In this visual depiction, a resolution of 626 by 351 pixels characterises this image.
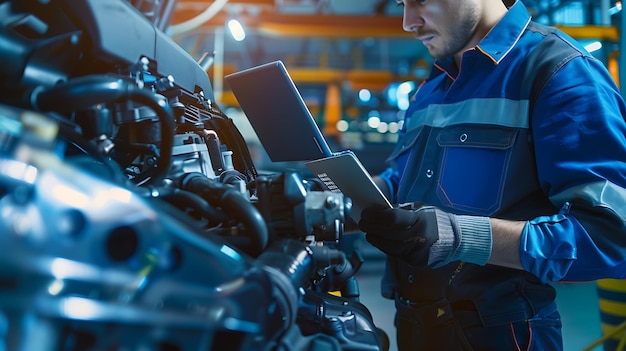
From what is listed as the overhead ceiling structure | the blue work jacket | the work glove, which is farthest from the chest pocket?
the overhead ceiling structure

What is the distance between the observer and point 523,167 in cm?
106

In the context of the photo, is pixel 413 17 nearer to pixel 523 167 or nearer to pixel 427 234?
pixel 523 167

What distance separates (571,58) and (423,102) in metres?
0.47

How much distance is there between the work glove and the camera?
0.88m

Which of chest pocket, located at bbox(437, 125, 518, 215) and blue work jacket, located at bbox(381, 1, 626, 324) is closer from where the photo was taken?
blue work jacket, located at bbox(381, 1, 626, 324)

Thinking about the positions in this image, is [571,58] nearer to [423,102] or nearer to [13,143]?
[423,102]

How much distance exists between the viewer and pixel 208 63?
4.12 feet

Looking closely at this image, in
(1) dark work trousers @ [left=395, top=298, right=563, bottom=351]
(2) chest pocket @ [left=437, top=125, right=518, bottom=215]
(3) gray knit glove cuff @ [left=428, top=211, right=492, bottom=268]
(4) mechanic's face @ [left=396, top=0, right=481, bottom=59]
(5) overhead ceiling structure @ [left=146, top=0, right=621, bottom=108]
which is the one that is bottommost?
(1) dark work trousers @ [left=395, top=298, right=563, bottom=351]

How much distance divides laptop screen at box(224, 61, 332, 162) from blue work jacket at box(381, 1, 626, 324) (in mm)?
422

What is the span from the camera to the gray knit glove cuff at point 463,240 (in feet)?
2.99

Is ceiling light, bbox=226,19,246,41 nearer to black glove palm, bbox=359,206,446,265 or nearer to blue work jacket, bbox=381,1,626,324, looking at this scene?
blue work jacket, bbox=381,1,626,324

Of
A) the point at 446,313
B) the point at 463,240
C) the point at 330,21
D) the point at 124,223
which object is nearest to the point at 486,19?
the point at 463,240

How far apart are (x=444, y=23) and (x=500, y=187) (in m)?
0.46

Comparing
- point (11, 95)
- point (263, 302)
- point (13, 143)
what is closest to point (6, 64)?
point (11, 95)
